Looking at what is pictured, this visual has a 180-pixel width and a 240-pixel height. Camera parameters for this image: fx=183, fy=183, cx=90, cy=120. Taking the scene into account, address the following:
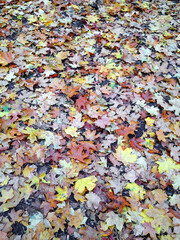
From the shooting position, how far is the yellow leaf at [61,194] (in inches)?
82.8

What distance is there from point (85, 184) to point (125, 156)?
0.67 m

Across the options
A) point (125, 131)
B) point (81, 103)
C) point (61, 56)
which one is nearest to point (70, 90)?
point (81, 103)

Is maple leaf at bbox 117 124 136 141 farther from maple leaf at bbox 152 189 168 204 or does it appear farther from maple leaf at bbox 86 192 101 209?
maple leaf at bbox 86 192 101 209

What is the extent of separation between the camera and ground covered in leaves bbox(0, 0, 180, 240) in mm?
2014

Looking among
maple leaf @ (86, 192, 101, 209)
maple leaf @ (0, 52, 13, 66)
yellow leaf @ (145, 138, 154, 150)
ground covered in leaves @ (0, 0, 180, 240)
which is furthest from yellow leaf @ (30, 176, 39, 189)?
maple leaf @ (0, 52, 13, 66)

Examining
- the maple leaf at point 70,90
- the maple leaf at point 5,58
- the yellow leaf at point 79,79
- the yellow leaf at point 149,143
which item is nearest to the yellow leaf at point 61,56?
the yellow leaf at point 79,79

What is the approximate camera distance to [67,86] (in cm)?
317

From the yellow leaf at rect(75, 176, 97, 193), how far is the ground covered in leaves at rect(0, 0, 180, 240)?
0.01 m

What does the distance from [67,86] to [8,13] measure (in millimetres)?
2727

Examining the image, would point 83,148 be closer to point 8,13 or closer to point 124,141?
point 124,141

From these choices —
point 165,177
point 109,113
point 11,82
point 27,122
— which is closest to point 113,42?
point 109,113

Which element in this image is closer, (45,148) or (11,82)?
(45,148)

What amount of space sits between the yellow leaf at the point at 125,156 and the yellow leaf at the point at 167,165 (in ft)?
1.11

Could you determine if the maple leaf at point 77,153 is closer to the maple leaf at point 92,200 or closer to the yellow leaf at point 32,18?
the maple leaf at point 92,200
